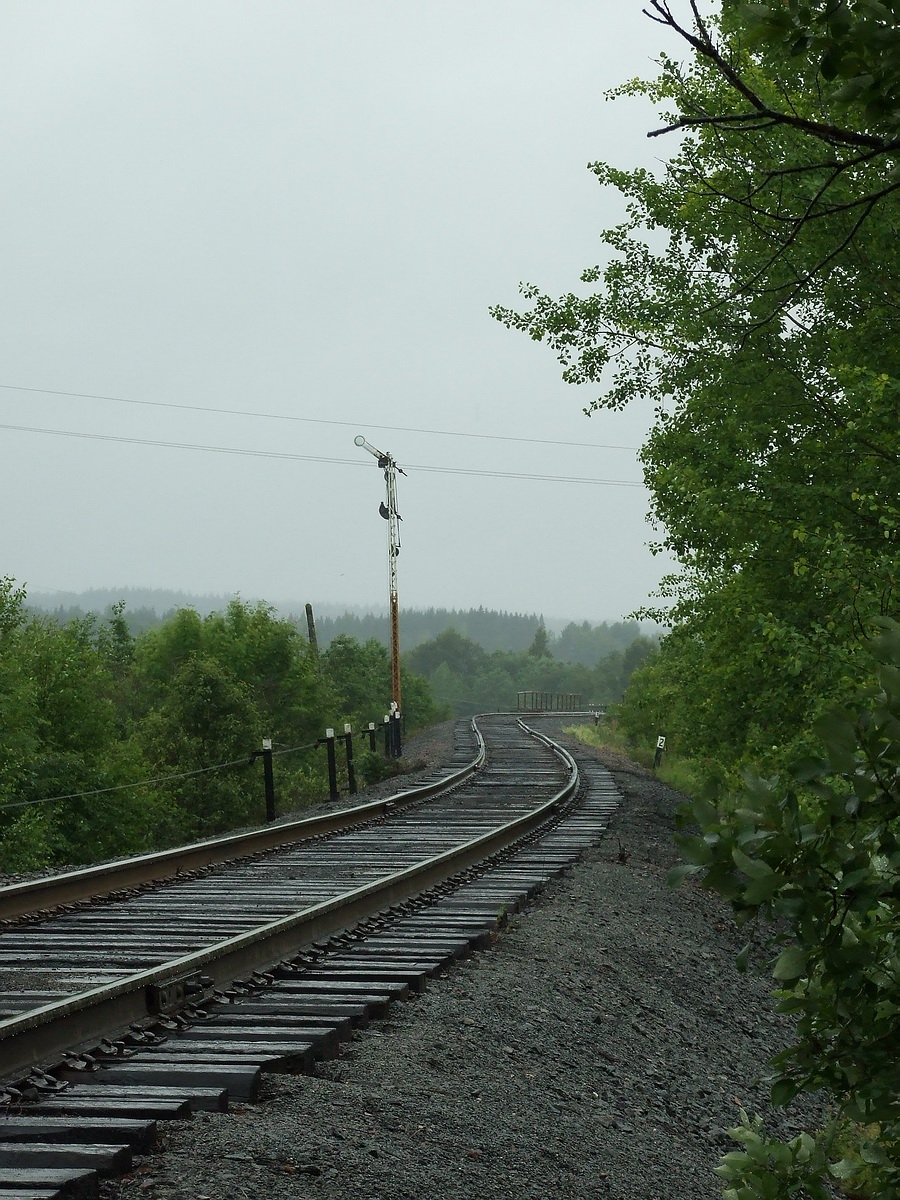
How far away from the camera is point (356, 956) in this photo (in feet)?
24.4

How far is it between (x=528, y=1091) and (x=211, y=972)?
1.96 m

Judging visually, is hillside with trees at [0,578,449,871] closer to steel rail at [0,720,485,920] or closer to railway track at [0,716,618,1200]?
steel rail at [0,720,485,920]

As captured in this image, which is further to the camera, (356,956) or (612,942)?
→ (612,942)

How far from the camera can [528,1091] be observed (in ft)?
17.3

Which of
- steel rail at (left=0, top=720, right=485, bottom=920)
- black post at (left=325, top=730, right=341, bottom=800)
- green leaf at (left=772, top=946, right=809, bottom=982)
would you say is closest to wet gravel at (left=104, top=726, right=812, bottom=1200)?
green leaf at (left=772, top=946, right=809, bottom=982)

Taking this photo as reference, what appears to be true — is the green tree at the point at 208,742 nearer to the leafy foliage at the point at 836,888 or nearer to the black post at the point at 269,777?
the black post at the point at 269,777

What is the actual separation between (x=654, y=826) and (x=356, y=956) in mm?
11261

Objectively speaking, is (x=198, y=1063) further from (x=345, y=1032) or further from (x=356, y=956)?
(x=356, y=956)

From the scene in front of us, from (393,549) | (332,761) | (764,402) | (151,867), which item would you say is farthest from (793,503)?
(393,549)

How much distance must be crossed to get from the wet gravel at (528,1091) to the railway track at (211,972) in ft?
0.58

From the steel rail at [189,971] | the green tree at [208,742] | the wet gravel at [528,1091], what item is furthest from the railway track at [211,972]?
the green tree at [208,742]

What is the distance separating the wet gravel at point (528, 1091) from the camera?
3.83 m

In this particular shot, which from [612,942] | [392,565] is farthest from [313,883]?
[392,565]

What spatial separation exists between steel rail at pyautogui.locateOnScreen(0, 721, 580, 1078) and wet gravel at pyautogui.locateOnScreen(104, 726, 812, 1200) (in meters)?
1.02
